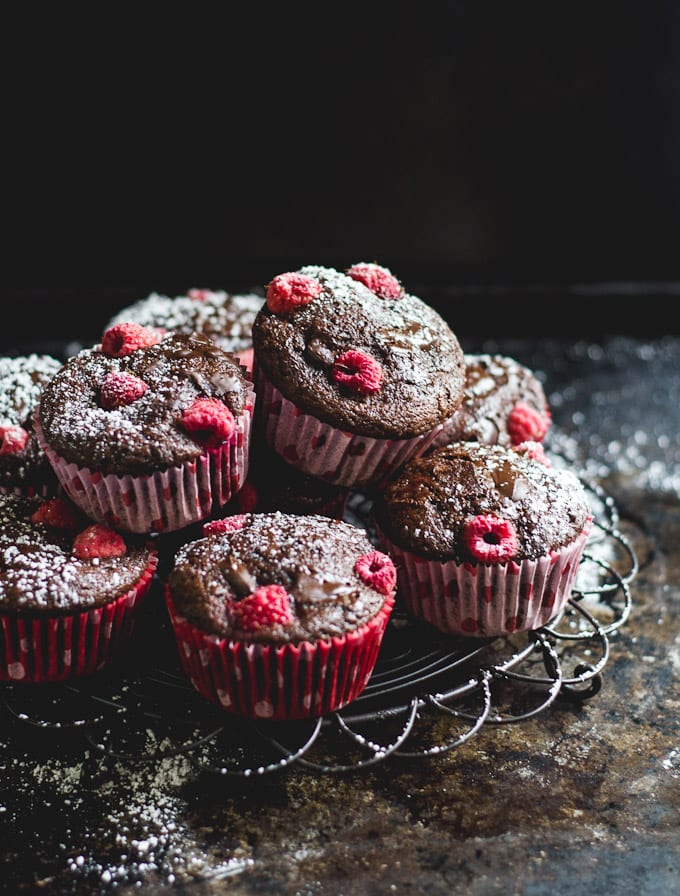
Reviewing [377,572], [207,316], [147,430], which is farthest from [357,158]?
[377,572]

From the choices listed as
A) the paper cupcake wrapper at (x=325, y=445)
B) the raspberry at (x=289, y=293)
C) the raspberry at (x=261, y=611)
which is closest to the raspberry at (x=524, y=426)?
the paper cupcake wrapper at (x=325, y=445)

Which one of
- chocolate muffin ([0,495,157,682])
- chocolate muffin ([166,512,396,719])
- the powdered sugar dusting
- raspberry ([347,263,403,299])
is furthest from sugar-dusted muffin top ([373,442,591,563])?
the powdered sugar dusting

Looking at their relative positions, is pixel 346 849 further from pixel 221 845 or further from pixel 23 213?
pixel 23 213

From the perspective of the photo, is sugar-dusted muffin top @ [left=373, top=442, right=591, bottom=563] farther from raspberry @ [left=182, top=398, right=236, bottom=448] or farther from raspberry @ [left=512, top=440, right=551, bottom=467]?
raspberry @ [left=182, top=398, right=236, bottom=448]

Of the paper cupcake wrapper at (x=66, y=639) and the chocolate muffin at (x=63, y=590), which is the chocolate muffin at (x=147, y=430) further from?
the paper cupcake wrapper at (x=66, y=639)

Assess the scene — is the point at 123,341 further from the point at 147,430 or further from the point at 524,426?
the point at 524,426

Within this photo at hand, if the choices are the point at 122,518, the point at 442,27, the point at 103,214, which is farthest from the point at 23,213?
the point at 122,518
